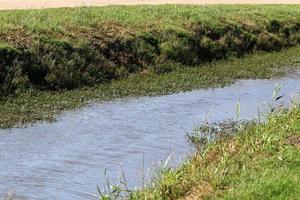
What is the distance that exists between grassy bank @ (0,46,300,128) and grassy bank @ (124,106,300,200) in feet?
17.5

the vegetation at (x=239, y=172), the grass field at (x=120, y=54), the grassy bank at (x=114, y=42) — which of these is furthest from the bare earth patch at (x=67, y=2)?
the vegetation at (x=239, y=172)

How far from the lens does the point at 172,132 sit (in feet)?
44.1

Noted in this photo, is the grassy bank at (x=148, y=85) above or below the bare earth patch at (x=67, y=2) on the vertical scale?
below

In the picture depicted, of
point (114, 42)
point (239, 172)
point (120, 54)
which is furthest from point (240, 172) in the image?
point (114, 42)

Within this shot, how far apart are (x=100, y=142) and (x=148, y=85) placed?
645 cm

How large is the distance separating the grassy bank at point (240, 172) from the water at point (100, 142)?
4.46 feet

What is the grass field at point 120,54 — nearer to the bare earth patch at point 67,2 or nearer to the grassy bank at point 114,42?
the grassy bank at point 114,42

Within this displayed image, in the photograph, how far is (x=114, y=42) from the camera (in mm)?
20422

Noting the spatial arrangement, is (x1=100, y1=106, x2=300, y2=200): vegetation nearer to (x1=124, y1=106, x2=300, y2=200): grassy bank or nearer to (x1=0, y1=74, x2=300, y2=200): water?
(x1=124, y1=106, x2=300, y2=200): grassy bank

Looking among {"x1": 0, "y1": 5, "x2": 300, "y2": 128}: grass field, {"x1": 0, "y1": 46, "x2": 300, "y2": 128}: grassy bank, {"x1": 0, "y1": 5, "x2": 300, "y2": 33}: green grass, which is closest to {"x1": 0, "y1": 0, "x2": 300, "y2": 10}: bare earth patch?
{"x1": 0, "y1": 5, "x2": 300, "y2": 33}: green grass

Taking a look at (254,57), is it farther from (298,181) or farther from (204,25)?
(298,181)

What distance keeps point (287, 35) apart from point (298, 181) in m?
23.5

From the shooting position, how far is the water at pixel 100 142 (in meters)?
9.83

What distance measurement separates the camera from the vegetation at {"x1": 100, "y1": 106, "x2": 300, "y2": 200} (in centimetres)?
779
